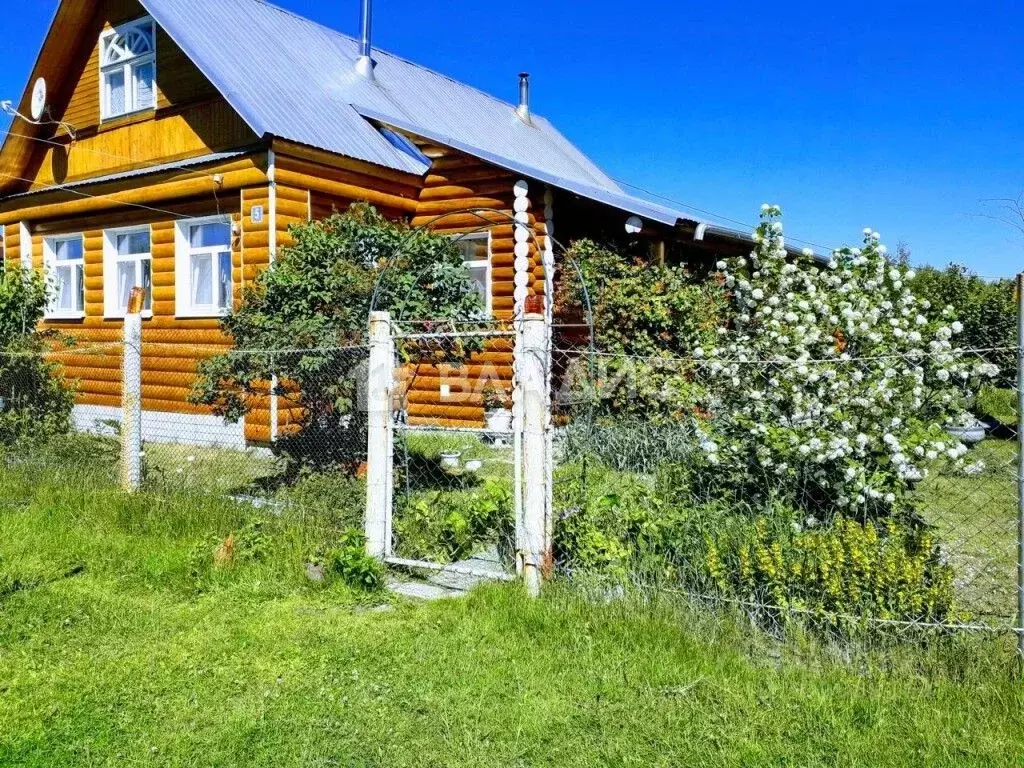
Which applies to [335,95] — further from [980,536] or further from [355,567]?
[980,536]

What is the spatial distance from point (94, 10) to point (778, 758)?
14.3 m

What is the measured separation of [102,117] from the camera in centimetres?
1330

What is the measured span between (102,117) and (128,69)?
845mm

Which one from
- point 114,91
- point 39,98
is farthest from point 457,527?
point 39,98

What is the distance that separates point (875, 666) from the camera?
384cm

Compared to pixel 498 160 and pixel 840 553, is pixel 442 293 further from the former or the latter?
pixel 840 553

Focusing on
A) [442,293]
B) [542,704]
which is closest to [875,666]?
[542,704]

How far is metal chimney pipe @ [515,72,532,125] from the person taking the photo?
19234 mm

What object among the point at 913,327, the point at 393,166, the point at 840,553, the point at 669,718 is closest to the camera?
the point at 669,718

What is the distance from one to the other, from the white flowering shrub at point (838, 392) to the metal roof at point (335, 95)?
4951mm

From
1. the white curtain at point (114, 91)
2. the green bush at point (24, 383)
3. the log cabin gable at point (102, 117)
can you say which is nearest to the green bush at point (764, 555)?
the green bush at point (24, 383)

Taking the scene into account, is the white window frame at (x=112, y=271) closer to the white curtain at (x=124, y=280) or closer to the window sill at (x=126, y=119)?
the white curtain at (x=124, y=280)

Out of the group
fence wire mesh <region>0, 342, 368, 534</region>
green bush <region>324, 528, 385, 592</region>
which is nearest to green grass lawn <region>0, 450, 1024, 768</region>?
green bush <region>324, 528, 385, 592</region>

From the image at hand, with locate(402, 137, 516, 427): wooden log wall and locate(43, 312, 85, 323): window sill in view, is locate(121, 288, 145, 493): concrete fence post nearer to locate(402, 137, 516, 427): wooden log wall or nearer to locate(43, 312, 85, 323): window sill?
locate(402, 137, 516, 427): wooden log wall
